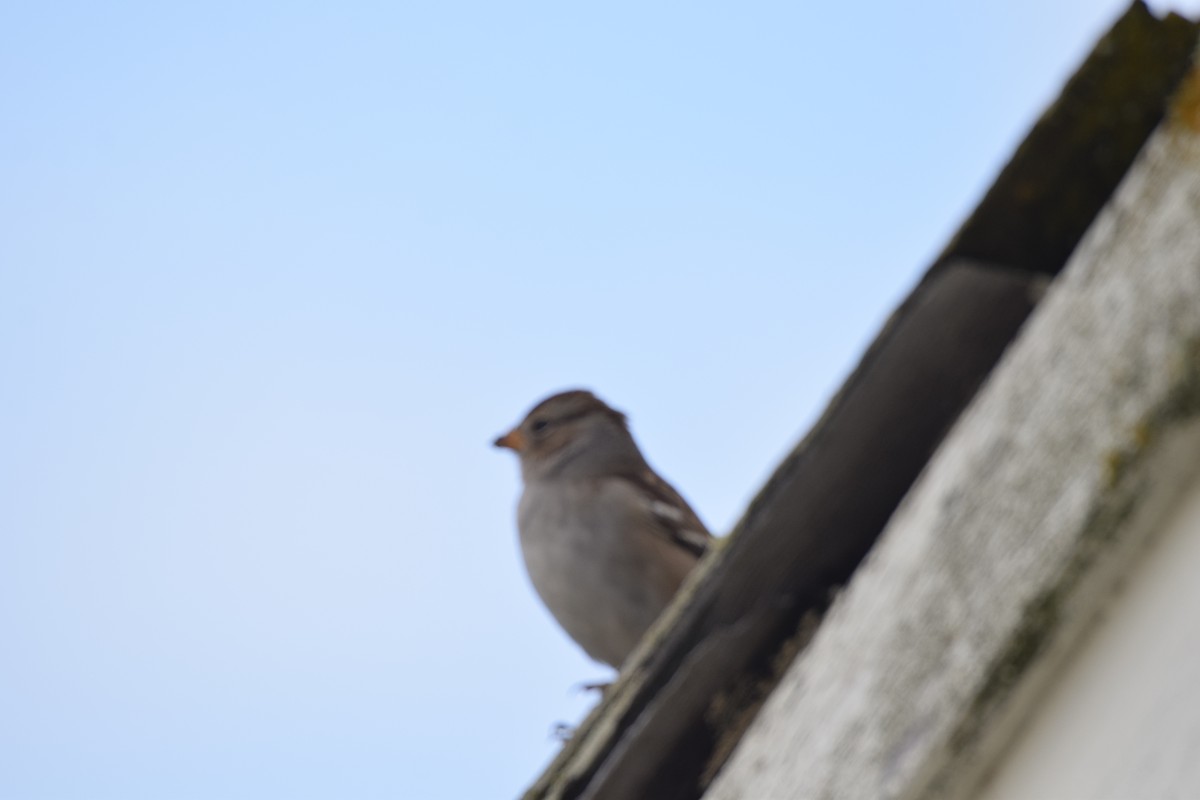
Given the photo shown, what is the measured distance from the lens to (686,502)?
7656mm

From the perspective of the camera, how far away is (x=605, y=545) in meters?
7.08

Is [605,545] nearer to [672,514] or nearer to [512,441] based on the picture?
[672,514]

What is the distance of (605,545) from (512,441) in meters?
1.31

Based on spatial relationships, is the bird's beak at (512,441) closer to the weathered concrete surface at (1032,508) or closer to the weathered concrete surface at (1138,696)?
the weathered concrete surface at (1032,508)

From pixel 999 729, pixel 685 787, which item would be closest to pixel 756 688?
pixel 685 787

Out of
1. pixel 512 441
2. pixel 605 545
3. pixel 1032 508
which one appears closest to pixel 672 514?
pixel 605 545

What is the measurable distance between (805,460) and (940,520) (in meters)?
0.35

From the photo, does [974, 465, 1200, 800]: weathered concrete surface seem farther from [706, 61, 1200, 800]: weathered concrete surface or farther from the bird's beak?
the bird's beak

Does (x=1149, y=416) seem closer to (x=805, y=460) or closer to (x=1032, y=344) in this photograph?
(x=1032, y=344)

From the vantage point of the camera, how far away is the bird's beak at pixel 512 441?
26.9 feet

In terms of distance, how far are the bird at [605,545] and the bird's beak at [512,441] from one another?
1.24ft

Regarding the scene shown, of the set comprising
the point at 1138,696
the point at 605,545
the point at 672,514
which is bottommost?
the point at 1138,696

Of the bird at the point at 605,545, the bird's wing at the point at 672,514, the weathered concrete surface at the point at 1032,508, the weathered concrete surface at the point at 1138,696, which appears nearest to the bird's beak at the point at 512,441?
the bird at the point at 605,545

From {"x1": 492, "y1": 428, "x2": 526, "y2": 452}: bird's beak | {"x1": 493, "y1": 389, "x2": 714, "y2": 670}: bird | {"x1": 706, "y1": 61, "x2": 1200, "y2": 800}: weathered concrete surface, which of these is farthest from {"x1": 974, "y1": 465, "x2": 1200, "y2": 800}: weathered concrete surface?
{"x1": 492, "y1": 428, "x2": 526, "y2": 452}: bird's beak
